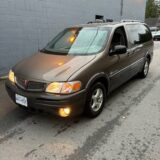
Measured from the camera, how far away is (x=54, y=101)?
324 cm

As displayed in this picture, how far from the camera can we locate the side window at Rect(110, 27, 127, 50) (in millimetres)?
4427

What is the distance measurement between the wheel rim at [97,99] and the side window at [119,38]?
3.13 ft

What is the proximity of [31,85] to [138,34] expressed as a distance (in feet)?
11.6

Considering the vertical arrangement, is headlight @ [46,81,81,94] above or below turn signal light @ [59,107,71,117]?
above

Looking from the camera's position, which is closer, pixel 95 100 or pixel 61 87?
pixel 61 87

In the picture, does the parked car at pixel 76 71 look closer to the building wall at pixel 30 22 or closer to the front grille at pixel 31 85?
the front grille at pixel 31 85

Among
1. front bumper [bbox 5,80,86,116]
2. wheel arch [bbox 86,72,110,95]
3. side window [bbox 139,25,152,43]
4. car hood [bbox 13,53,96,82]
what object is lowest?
front bumper [bbox 5,80,86,116]

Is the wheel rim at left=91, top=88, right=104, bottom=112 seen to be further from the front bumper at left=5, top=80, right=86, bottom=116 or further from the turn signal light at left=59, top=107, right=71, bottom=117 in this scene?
the turn signal light at left=59, top=107, right=71, bottom=117

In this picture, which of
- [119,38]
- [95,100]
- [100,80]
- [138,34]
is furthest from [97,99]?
[138,34]

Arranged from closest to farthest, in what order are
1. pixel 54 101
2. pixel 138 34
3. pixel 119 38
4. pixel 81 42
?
pixel 54 101
pixel 81 42
pixel 119 38
pixel 138 34

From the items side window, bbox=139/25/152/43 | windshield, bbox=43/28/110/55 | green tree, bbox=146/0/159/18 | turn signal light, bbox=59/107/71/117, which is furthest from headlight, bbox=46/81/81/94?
green tree, bbox=146/0/159/18

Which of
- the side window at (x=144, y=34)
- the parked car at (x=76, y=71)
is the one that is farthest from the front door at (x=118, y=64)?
the side window at (x=144, y=34)

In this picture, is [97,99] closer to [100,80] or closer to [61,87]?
[100,80]

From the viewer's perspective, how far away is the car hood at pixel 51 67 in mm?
3399
